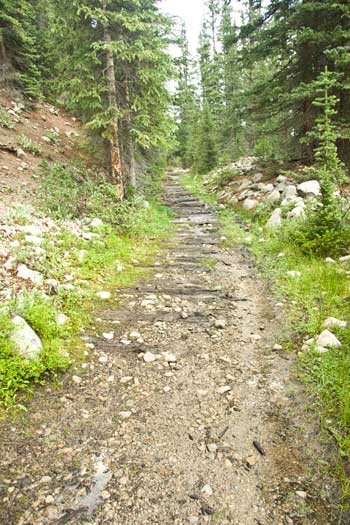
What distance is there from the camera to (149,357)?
380 cm

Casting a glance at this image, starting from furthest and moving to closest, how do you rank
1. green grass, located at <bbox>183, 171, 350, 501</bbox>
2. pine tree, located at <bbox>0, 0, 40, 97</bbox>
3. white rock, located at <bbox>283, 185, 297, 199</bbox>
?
pine tree, located at <bbox>0, 0, 40, 97</bbox> < white rock, located at <bbox>283, 185, 297, 199</bbox> < green grass, located at <bbox>183, 171, 350, 501</bbox>

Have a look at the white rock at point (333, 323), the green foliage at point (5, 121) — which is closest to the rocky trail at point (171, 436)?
the white rock at point (333, 323)

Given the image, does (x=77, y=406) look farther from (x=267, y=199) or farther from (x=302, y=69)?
(x=302, y=69)

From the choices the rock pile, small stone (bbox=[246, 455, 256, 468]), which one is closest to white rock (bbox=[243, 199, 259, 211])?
the rock pile

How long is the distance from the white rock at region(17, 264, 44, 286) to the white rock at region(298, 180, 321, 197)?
7.71 meters

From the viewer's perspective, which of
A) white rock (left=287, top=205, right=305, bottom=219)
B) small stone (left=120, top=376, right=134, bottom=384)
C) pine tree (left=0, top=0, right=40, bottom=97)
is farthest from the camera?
pine tree (left=0, top=0, right=40, bottom=97)

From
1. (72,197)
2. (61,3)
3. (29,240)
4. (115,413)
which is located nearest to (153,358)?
(115,413)

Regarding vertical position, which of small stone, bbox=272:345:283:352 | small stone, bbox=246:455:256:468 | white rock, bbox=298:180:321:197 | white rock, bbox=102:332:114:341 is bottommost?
small stone, bbox=246:455:256:468

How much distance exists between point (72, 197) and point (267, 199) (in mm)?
6003

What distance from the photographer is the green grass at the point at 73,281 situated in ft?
10.5

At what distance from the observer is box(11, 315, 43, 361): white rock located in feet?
10.7

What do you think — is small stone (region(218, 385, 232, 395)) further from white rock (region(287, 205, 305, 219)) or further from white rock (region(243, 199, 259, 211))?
white rock (region(243, 199, 259, 211))

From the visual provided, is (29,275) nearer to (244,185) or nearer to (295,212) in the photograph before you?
(295,212)

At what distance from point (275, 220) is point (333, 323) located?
5.03 meters
